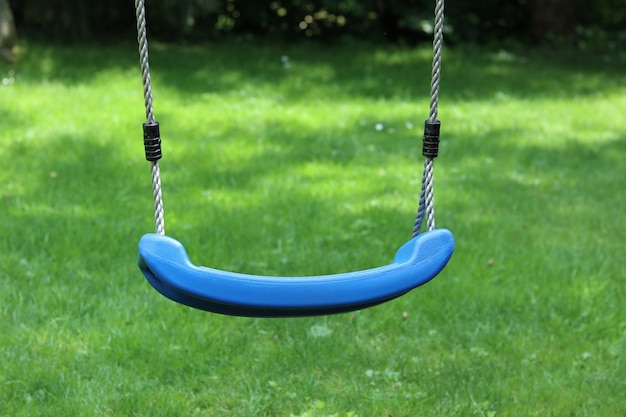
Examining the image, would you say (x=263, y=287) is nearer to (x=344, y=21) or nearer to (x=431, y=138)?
(x=431, y=138)

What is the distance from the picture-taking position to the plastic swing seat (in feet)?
5.95

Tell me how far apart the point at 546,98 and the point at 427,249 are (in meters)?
5.21

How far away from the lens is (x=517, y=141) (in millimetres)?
5559

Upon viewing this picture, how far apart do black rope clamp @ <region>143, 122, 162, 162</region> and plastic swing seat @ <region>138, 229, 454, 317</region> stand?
273 millimetres

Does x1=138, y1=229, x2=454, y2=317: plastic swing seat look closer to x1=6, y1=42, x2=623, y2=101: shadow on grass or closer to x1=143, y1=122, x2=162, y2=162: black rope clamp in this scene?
x1=143, y1=122, x2=162, y2=162: black rope clamp

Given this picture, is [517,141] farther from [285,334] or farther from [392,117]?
[285,334]

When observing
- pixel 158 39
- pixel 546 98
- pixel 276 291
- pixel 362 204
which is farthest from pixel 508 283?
pixel 158 39

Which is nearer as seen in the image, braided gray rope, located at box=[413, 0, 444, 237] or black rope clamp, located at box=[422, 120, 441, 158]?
braided gray rope, located at box=[413, 0, 444, 237]

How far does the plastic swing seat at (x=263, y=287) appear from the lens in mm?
1814

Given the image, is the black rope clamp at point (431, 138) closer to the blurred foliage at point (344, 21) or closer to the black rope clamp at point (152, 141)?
the black rope clamp at point (152, 141)

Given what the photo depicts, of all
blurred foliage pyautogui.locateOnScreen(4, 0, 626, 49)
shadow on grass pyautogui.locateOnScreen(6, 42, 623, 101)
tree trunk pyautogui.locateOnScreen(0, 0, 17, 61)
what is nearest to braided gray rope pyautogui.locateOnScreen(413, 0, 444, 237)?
shadow on grass pyautogui.locateOnScreen(6, 42, 623, 101)

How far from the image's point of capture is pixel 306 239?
3.82m

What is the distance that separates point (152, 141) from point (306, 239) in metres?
1.79

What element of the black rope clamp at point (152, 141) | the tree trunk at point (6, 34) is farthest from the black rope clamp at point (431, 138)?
the tree trunk at point (6, 34)
